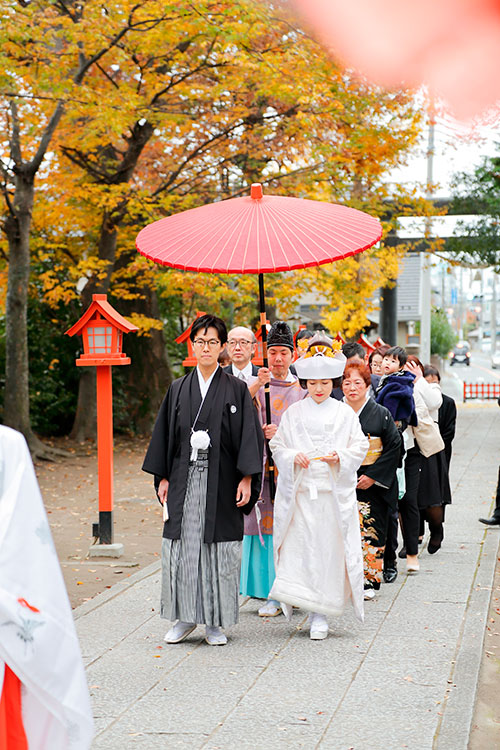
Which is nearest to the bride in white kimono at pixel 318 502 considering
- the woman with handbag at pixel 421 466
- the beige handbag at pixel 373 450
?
the beige handbag at pixel 373 450

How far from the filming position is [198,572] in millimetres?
5227

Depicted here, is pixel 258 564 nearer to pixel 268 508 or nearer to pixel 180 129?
pixel 268 508

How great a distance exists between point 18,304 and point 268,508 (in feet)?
31.1

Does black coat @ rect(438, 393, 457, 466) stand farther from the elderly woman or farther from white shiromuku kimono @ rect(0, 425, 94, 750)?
white shiromuku kimono @ rect(0, 425, 94, 750)

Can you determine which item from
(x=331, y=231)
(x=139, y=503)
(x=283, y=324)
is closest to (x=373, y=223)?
(x=331, y=231)

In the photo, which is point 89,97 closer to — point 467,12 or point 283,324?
point 283,324

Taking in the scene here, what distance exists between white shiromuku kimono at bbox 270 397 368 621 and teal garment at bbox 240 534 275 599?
0.44 metres

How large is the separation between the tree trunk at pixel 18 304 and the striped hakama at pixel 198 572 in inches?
387

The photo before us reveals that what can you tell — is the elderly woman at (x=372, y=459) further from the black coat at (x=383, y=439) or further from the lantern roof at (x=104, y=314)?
the lantern roof at (x=104, y=314)

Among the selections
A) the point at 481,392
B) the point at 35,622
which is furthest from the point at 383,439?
the point at 481,392

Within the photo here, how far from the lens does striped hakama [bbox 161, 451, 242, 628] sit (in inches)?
Answer: 205

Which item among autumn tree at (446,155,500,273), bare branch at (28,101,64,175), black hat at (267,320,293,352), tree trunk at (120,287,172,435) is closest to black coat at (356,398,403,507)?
black hat at (267,320,293,352)

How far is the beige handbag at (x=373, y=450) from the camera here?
21.1ft

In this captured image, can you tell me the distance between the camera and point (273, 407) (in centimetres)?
621
